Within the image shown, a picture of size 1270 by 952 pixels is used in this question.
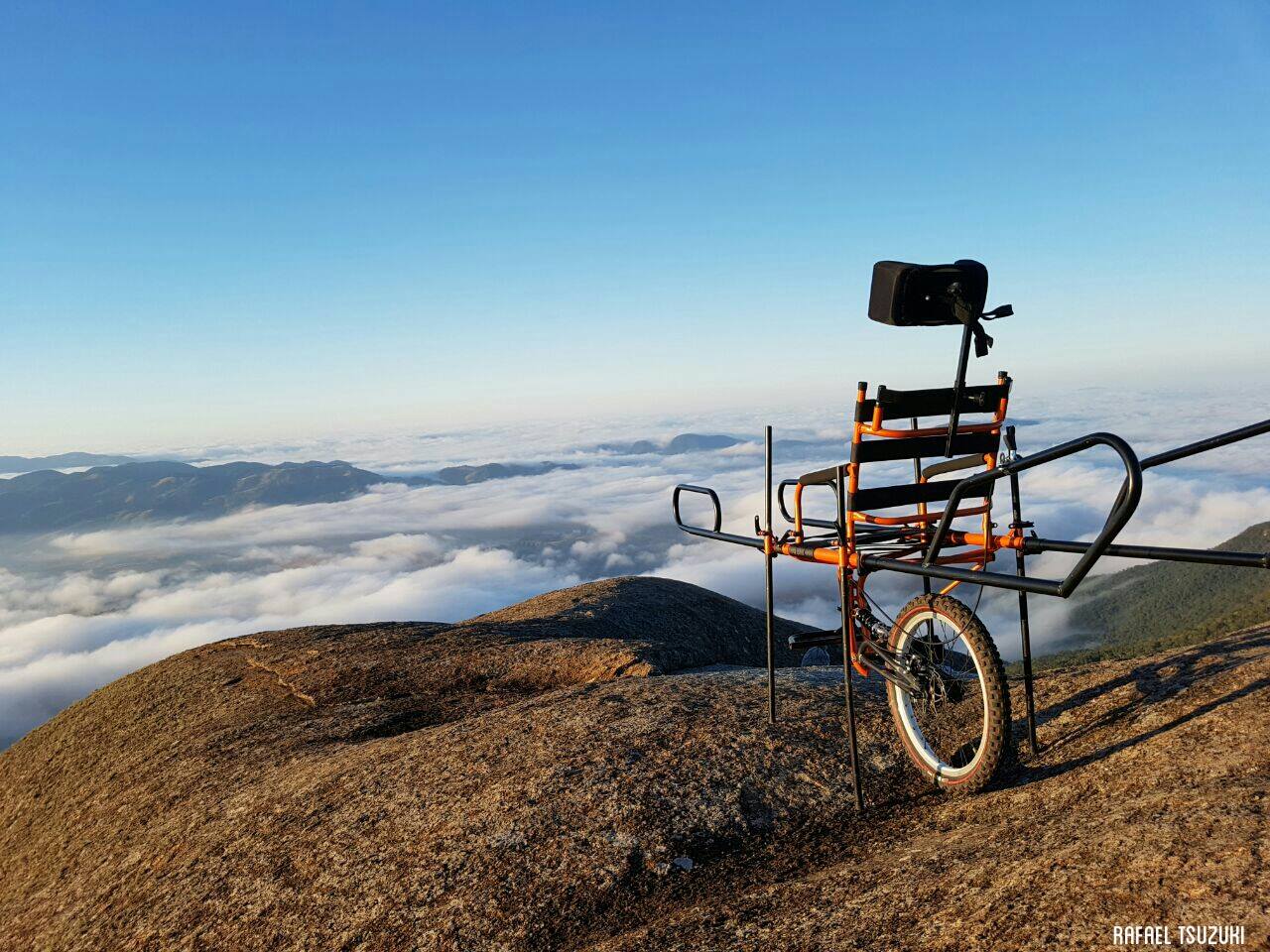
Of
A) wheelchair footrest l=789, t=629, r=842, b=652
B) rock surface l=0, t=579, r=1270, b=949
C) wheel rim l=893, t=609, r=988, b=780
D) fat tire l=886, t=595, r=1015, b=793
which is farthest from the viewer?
wheelchair footrest l=789, t=629, r=842, b=652

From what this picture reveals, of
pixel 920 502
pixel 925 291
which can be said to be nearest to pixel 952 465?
pixel 920 502

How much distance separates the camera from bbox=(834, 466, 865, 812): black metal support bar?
6.86 meters

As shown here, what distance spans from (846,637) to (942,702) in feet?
3.16

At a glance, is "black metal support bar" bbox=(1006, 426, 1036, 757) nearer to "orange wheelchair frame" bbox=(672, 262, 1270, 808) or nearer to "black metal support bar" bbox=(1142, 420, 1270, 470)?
"orange wheelchair frame" bbox=(672, 262, 1270, 808)

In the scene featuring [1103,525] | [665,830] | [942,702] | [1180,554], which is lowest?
[665,830]

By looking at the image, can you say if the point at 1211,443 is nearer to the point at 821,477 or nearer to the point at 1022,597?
the point at 1022,597

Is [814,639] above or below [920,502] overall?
below

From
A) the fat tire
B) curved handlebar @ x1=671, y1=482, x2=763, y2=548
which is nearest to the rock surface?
the fat tire

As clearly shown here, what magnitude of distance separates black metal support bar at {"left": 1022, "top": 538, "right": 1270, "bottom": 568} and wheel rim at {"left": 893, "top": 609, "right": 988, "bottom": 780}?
3.84 feet

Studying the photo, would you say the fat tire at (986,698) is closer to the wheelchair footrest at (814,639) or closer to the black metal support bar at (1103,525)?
the black metal support bar at (1103,525)

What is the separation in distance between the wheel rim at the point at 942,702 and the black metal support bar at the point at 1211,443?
7.03 feet

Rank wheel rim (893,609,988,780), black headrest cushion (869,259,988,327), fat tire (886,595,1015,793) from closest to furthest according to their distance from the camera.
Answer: fat tire (886,595,1015,793)
black headrest cushion (869,259,988,327)
wheel rim (893,609,988,780)

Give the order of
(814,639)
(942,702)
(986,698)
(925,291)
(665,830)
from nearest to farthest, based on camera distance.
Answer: (986,698) < (925,291) < (665,830) < (942,702) < (814,639)

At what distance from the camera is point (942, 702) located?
699 cm
